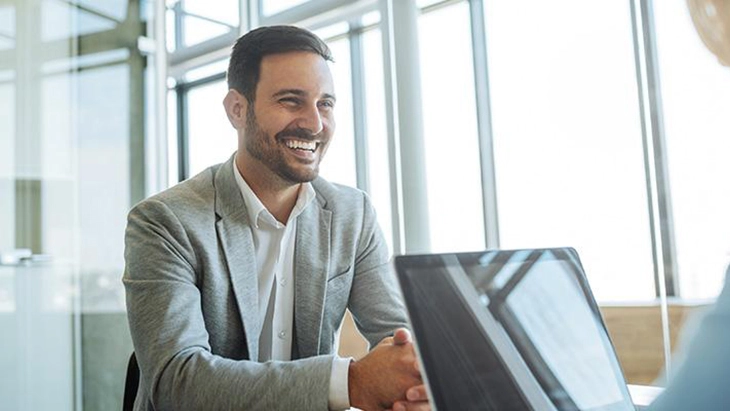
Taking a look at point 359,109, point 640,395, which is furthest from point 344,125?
point 640,395

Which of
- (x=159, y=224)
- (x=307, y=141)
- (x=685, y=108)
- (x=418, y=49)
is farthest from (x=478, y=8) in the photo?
(x=159, y=224)

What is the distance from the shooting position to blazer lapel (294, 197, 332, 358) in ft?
4.65

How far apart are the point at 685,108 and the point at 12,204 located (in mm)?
2591

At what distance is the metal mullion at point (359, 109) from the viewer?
3984 millimetres

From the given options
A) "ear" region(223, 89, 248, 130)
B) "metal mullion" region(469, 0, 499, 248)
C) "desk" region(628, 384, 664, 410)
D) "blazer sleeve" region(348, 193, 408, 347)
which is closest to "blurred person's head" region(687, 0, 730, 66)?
"desk" region(628, 384, 664, 410)

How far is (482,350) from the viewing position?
0.64 meters

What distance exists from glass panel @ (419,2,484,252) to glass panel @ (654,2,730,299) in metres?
0.98

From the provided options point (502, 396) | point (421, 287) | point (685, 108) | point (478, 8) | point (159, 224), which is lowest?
point (502, 396)

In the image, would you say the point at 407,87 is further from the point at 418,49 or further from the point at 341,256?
the point at 341,256

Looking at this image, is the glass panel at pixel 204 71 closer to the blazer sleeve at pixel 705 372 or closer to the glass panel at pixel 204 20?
the glass panel at pixel 204 20

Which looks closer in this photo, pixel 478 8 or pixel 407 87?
pixel 407 87

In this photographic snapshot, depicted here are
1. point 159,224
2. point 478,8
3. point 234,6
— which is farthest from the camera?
point 234,6

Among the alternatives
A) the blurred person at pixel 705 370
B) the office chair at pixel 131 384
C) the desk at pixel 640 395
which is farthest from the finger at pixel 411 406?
the office chair at pixel 131 384

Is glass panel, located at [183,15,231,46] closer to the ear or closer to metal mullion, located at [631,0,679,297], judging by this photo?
metal mullion, located at [631,0,679,297]
